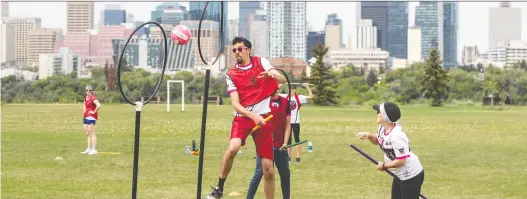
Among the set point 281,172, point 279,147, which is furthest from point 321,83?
point 279,147

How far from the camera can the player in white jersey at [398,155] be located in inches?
433

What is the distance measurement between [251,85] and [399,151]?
2.28 m

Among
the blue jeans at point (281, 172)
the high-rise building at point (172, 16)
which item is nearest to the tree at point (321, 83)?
the high-rise building at point (172, 16)

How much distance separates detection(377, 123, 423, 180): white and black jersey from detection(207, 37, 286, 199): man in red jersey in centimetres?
171

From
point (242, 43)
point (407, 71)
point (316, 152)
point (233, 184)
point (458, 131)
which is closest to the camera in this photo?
point (242, 43)

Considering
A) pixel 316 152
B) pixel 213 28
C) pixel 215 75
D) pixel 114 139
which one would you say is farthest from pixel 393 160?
pixel 215 75

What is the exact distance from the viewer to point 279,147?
13.2 m

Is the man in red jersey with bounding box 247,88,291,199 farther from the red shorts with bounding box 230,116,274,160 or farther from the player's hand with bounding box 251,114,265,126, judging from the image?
the player's hand with bounding box 251,114,265,126

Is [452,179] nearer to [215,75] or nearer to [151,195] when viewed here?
[151,195]

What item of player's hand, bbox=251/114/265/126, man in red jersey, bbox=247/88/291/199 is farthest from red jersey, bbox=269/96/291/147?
player's hand, bbox=251/114/265/126

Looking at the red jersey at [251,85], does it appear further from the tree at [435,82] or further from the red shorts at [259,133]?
the tree at [435,82]

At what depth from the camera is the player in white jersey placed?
36.1 feet

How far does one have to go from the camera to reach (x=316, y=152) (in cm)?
2534

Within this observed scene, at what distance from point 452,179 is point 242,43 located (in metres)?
8.06
